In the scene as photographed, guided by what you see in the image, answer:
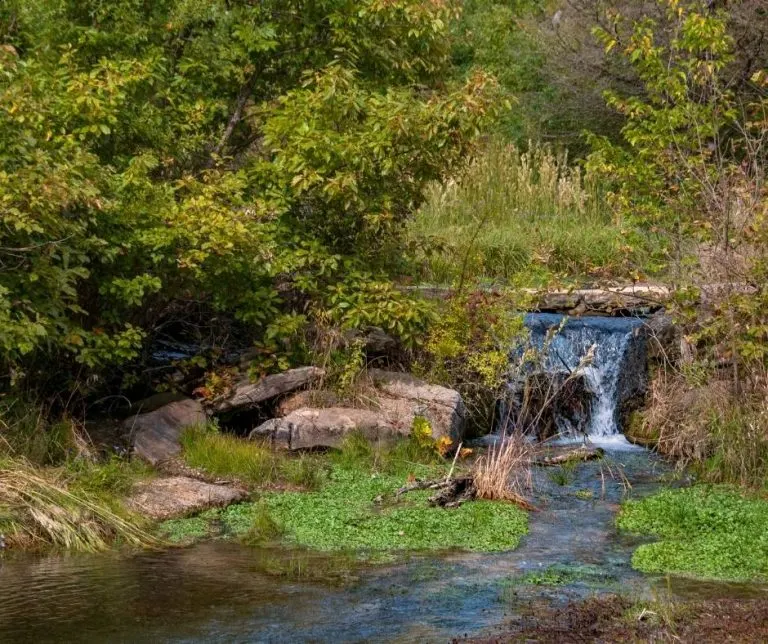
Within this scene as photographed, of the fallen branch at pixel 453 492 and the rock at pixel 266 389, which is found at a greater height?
the rock at pixel 266 389

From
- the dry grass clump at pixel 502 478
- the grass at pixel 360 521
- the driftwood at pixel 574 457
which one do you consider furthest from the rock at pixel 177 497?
the driftwood at pixel 574 457

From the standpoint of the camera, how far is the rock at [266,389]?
10.7 meters

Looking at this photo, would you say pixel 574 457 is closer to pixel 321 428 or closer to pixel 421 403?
pixel 421 403

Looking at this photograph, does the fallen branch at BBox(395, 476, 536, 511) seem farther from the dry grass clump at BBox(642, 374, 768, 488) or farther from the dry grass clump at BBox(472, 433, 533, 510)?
the dry grass clump at BBox(642, 374, 768, 488)

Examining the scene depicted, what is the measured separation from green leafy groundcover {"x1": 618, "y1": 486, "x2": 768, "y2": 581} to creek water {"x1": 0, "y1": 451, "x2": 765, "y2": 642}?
215 mm

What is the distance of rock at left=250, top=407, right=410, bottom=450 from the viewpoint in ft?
33.7

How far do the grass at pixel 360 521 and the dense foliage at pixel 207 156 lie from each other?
1757 mm

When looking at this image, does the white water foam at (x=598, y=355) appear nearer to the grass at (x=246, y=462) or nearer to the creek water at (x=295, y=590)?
the grass at (x=246, y=462)

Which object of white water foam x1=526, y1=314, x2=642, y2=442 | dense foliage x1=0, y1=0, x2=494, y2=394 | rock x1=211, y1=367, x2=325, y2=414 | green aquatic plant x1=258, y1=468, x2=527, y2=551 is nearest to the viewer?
green aquatic plant x1=258, y1=468, x2=527, y2=551

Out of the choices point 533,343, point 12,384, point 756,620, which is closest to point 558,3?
point 533,343

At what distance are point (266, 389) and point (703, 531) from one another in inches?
168

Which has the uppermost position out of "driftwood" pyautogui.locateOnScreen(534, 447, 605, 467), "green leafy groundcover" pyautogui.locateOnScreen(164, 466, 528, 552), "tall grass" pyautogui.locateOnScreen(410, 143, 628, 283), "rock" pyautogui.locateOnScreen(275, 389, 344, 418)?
"tall grass" pyautogui.locateOnScreen(410, 143, 628, 283)

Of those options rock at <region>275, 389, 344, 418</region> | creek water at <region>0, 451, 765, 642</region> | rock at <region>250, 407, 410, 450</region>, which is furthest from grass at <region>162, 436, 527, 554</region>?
rock at <region>275, 389, 344, 418</region>

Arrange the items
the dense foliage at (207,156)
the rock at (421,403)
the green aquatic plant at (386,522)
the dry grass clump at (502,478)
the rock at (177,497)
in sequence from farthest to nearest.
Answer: the rock at (421,403) < the dense foliage at (207,156) < the dry grass clump at (502,478) < the rock at (177,497) < the green aquatic plant at (386,522)
